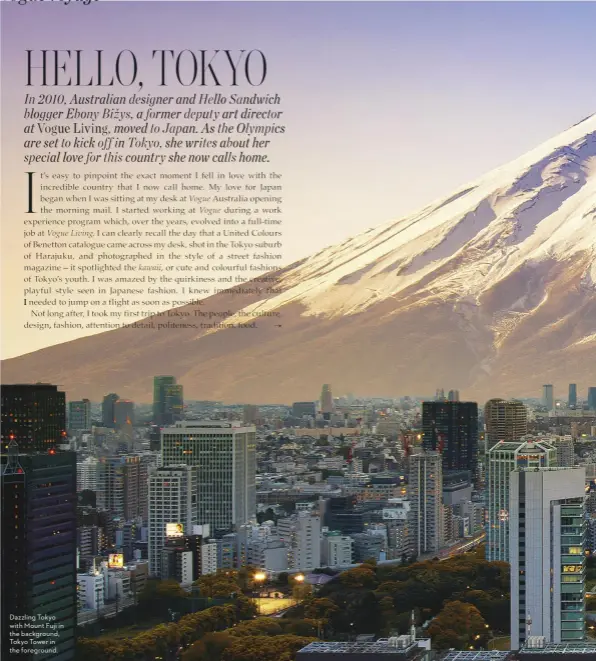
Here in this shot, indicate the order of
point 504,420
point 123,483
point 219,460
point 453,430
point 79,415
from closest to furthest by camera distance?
point 79,415 < point 123,483 < point 219,460 < point 504,420 < point 453,430

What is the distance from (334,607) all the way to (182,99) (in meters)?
4.70

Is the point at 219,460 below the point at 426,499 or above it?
above

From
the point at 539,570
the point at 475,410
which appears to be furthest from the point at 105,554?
the point at 475,410

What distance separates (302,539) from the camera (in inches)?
558

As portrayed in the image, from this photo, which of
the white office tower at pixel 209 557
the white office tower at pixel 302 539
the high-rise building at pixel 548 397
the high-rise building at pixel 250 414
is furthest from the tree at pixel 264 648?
the high-rise building at pixel 548 397

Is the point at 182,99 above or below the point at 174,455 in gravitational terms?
above

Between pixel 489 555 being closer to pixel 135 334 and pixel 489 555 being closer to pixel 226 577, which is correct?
pixel 226 577

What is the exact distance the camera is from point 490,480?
508 inches

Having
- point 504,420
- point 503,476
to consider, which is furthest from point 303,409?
point 503,476

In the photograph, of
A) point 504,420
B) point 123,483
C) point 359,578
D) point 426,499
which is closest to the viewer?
point 359,578

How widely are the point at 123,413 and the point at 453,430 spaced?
4609 millimetres

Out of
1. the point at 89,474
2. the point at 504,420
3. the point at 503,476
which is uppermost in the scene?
the point at 504,420

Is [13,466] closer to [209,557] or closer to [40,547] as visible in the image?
[40,547]

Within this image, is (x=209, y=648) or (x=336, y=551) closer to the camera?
(x=209, y=648)
